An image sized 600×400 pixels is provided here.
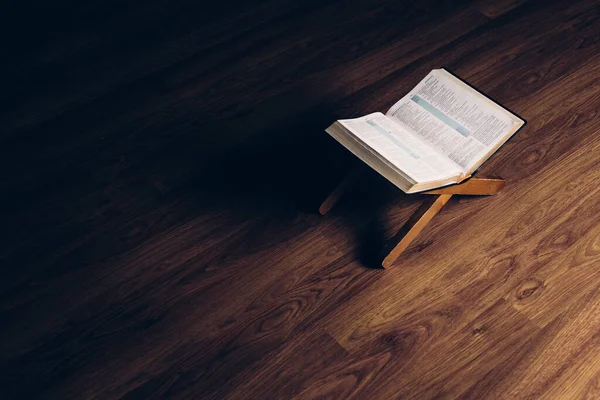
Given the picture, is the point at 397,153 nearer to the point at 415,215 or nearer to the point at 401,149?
the point at 401,149

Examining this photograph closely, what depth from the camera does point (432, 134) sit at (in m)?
1.83

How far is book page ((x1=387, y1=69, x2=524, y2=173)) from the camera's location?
1.77 metres

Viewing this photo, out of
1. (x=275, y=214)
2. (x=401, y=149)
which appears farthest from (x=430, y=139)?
(x=275, y=214)

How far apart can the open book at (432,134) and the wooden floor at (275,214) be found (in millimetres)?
299

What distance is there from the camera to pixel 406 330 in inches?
68.9

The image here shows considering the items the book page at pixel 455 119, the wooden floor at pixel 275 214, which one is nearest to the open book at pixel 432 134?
the book page at pixel 455 119

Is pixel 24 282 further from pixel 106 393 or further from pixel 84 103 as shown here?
pixel 84 103

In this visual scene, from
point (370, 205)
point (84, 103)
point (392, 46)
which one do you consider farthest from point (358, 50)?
point (84, 103)

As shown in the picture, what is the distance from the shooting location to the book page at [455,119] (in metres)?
1.77

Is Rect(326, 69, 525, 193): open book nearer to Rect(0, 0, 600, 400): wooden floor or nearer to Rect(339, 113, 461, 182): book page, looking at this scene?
Rect(339, 113, 461, 182): book page

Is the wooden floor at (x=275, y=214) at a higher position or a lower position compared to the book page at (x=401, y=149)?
lower

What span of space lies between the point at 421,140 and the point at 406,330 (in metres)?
0.52

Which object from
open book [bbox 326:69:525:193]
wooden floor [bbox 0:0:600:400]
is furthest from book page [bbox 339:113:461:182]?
wooden floor [bbox 0:0:600:400]

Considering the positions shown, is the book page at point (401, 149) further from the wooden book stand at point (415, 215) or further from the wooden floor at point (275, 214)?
the wooden floor at point (275, 214)
